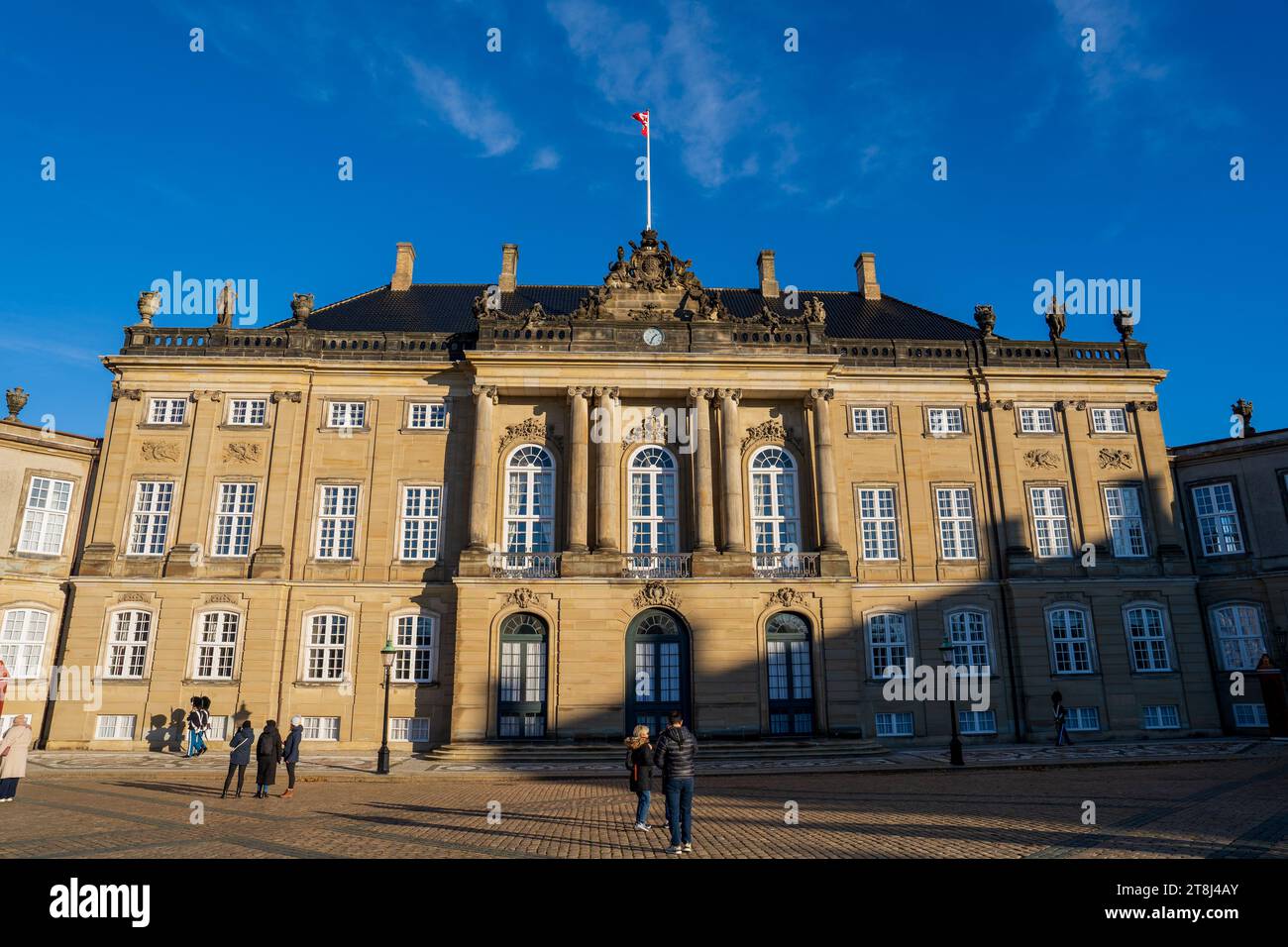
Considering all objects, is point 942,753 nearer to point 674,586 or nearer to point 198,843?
point 674,586

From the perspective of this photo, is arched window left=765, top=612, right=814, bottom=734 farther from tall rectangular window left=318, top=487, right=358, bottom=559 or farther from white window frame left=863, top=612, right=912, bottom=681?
tall rectangular window left=318, top=487, right=358, bottom=559

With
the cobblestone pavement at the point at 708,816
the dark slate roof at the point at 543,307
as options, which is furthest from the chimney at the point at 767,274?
the cobblestone pavement at the point at 708,816

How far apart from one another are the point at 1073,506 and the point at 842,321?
13299mm

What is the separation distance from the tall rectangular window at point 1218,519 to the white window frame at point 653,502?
74.2 ft

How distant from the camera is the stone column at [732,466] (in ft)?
98.9

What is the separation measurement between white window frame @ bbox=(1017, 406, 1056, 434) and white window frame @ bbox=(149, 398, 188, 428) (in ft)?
115

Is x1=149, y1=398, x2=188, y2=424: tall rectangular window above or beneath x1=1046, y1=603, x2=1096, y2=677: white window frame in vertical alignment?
above

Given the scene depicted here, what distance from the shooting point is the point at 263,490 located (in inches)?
1249

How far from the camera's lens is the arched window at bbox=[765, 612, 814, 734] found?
28.6 meters

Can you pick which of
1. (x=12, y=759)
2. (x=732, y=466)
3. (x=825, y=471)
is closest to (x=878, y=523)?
(x=825, y=471)

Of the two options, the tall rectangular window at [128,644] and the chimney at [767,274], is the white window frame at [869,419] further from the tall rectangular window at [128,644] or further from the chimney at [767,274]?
the tall rectangular window at [128,644]

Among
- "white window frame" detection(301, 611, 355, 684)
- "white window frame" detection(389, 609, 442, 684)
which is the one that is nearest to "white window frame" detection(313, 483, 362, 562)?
"white window frame" detection(301, 611, 355, 684)
